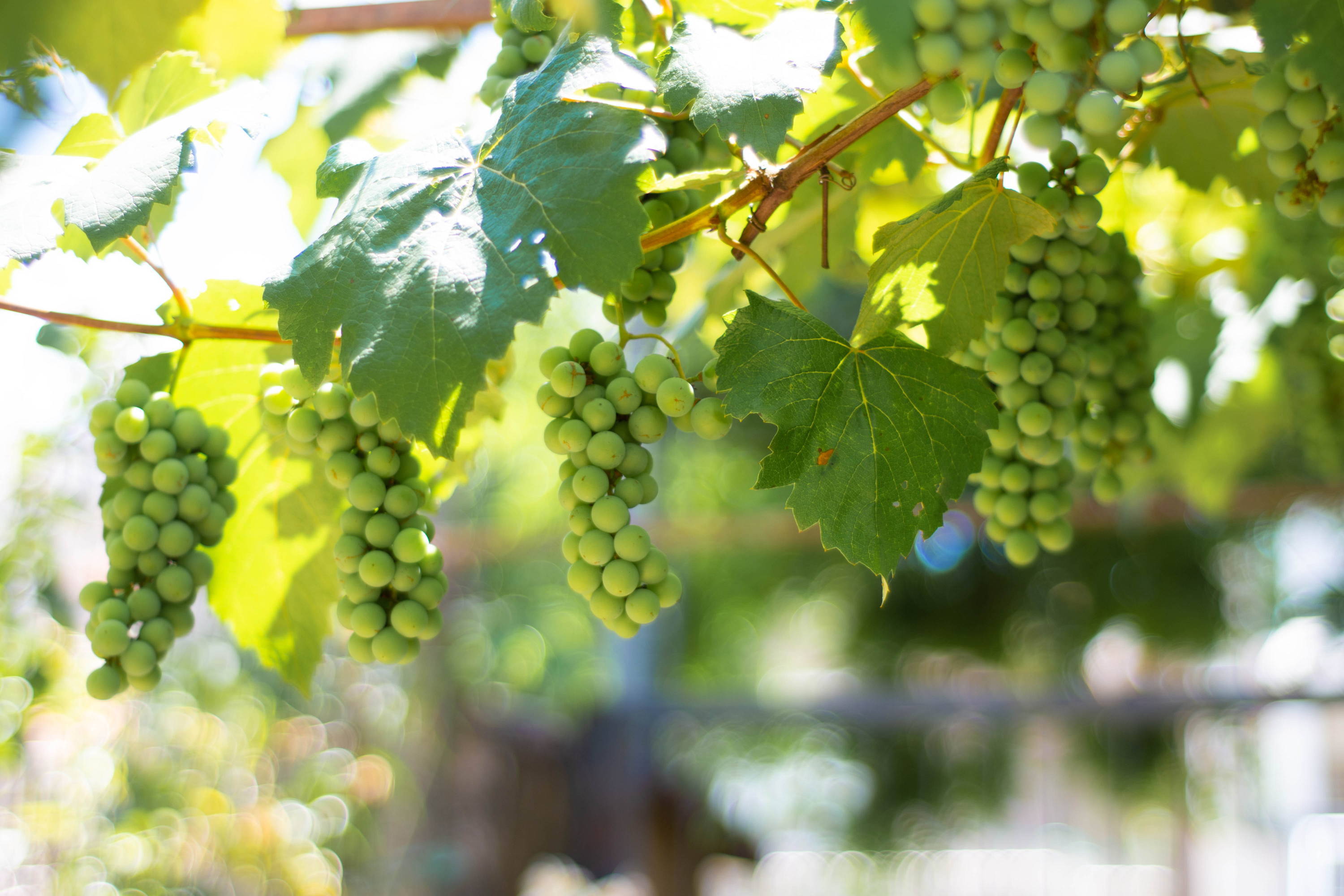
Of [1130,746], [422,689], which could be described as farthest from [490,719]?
[1130,746]

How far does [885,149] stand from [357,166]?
0.46 m

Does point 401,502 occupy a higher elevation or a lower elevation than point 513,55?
lower

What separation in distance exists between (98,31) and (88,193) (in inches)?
9.5

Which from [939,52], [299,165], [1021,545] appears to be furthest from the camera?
[299,165]

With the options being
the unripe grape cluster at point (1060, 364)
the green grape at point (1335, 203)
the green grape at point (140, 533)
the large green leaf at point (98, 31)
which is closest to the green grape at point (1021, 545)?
the unripe grape cluster at point (1060, 364)

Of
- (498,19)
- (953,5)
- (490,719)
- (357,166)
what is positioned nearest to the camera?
(953,5)

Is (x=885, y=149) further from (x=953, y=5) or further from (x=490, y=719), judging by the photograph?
(x=490, y=719)

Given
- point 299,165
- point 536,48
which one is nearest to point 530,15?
point 536,48

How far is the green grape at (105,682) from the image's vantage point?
0.66m

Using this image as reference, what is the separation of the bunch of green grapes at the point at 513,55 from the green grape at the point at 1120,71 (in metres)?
0.40

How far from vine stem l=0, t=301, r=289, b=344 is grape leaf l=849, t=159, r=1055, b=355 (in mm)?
414

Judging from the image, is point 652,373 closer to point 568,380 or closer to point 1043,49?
point 568,380

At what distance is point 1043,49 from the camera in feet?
1.64

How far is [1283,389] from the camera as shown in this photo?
1498mm
